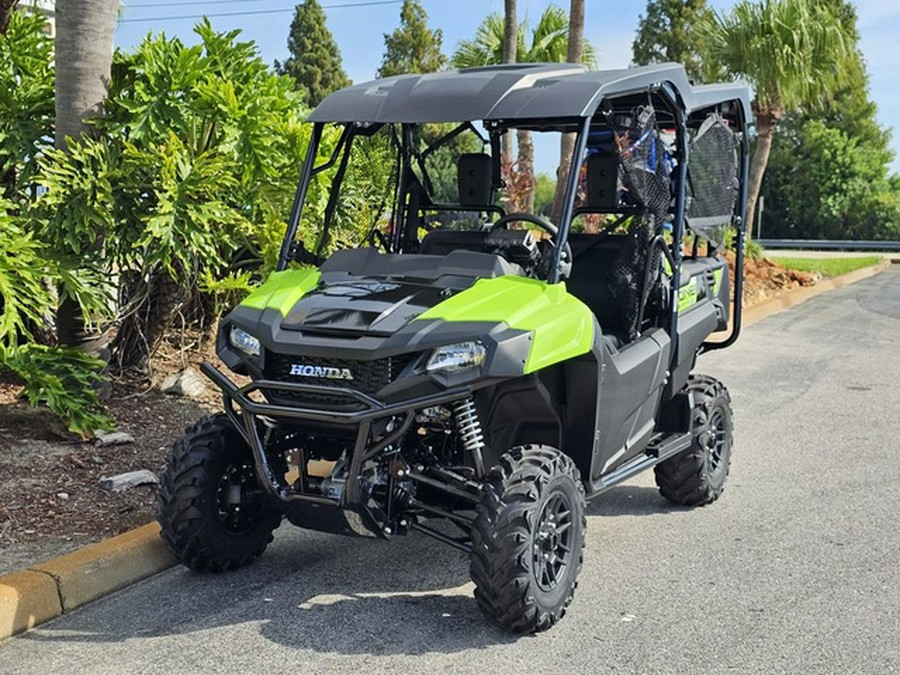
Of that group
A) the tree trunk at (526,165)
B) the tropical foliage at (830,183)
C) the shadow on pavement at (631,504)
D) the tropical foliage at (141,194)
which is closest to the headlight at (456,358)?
the shadow on pavement at (631,504)

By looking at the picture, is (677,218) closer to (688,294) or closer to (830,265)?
(688,294)

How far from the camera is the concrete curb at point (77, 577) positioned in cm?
444

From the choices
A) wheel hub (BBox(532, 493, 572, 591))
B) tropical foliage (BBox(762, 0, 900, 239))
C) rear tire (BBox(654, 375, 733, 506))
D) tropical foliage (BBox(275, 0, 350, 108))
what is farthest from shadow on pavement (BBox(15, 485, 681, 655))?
tropical foliage (BBox(275, 0, 350, 108))

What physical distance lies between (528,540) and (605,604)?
2.36ft

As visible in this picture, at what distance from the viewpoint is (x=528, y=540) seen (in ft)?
14.0

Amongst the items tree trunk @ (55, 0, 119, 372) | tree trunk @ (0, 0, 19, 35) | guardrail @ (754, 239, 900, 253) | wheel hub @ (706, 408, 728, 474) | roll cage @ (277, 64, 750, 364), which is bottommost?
guardrail @ (754, 239, 900, 253)

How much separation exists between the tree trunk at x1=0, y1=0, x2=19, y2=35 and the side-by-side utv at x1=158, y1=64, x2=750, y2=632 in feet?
→ 10.5

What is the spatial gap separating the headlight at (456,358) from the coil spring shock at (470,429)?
0.16 m

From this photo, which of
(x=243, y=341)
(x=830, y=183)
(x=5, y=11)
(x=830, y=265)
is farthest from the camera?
(x=830, y=183)

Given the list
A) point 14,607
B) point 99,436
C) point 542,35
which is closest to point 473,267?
point 14,607

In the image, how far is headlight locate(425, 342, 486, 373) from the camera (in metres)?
4.25

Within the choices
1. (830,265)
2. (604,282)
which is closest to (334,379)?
(604,282)

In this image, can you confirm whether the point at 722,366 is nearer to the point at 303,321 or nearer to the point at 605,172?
the point at 605,172

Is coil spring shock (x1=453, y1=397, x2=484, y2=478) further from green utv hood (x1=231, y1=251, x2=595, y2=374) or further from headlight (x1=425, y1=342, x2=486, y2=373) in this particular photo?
green utv hood (x1=231, y1=251, x2=595, y2=374)
